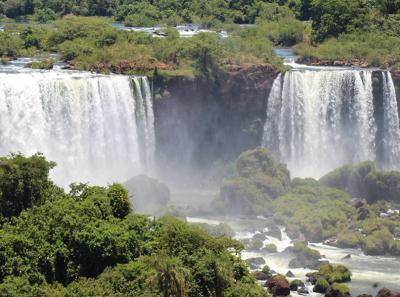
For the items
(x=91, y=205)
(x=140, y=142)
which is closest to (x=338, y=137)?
(x=140, y=142)

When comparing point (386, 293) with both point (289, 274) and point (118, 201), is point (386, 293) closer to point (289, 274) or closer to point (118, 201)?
point (289, 274)

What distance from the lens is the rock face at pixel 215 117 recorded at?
60.5 metres

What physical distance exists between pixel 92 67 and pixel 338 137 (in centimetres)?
1484

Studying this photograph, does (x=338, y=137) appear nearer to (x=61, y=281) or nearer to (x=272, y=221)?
(x=272, y=221)

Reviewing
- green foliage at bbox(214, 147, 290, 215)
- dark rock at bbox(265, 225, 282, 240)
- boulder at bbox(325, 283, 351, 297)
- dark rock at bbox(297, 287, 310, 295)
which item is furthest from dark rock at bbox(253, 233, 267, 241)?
boulder at bbox(325, 283, 351, 297)

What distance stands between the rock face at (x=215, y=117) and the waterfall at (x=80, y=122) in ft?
6.83

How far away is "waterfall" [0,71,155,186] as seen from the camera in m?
53.1

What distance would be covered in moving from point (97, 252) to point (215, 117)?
29869 millimetres

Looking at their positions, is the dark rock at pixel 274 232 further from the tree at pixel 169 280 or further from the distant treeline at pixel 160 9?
the distant treeline at pixel 160 9

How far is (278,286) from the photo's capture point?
40.4 meters

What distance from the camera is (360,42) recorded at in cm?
7006

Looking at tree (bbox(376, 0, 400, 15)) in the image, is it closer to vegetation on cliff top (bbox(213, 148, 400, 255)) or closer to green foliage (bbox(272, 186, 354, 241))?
vegetation on cliff top (bbox(213, 148, 400, 255))

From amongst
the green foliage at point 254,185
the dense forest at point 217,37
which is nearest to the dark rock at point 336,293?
the green foliage at point 254,185

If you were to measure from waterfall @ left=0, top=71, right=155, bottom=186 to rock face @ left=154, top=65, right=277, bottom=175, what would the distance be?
6.83ft
